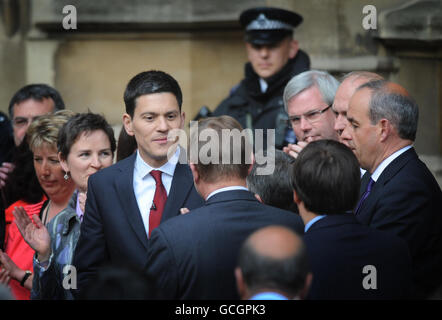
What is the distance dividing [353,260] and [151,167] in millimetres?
1302

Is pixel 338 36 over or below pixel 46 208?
over

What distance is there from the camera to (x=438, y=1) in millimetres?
6191

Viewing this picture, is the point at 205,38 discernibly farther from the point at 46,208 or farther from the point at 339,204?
the point at 339,204

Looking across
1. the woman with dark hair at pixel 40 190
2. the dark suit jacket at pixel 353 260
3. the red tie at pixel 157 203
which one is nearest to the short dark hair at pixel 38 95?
the woman with dark hair at pixel 40 190

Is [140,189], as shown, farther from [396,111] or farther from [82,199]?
[396,111]

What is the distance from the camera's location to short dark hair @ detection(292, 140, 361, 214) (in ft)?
9.68

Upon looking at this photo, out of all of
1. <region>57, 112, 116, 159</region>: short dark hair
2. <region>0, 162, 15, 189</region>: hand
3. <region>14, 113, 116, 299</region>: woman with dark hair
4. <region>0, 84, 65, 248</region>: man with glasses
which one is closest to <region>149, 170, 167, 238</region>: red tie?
<region>14, 113, 116, 299</region>: woman with dark hair

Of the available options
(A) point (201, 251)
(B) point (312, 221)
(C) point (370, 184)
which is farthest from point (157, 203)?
A: (C) point (370, 184)

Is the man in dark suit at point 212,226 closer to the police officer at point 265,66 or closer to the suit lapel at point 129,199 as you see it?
the suit lapel at point 129,199

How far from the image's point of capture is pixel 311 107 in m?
4.55

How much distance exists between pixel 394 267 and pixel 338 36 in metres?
4.05

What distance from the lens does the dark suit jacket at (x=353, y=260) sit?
2.87 metres

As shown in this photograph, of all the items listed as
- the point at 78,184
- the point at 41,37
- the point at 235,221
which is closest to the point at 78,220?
the point at 78,184

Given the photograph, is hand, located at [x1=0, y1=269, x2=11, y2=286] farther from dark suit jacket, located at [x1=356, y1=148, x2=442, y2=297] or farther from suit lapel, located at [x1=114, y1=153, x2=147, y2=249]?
dark suit jacket, located at [x1=356, y1=148, x2=442, y2=297]
